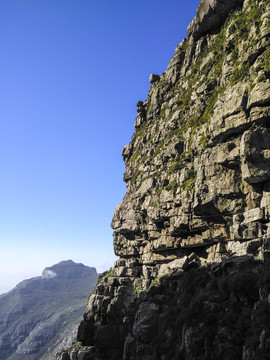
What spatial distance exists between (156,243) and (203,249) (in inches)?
511

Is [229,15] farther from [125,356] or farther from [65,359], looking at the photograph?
[65,359]

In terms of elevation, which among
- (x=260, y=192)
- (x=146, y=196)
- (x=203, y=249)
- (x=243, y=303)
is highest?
(x=146, y=196)

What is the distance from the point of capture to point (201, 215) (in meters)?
53.2

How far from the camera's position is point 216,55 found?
6550cm

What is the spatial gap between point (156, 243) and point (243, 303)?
4087 cm

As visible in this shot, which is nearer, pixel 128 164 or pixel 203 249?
pixel 203 249

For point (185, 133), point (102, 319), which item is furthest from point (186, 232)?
point (102, 319)

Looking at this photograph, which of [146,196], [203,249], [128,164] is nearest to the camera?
[203,249]

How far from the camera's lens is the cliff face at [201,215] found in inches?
1123

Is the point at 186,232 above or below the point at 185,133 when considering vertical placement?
below

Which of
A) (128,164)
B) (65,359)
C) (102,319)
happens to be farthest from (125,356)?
(128,164)

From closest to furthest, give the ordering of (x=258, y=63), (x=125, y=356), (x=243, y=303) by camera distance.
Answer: (x=243, y=303) < (x=125, y=356) < (x=258, y=63)

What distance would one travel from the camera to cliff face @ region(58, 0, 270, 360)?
28516 millimetres

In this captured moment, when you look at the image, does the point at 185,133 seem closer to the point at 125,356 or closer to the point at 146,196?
the point at 146,196
